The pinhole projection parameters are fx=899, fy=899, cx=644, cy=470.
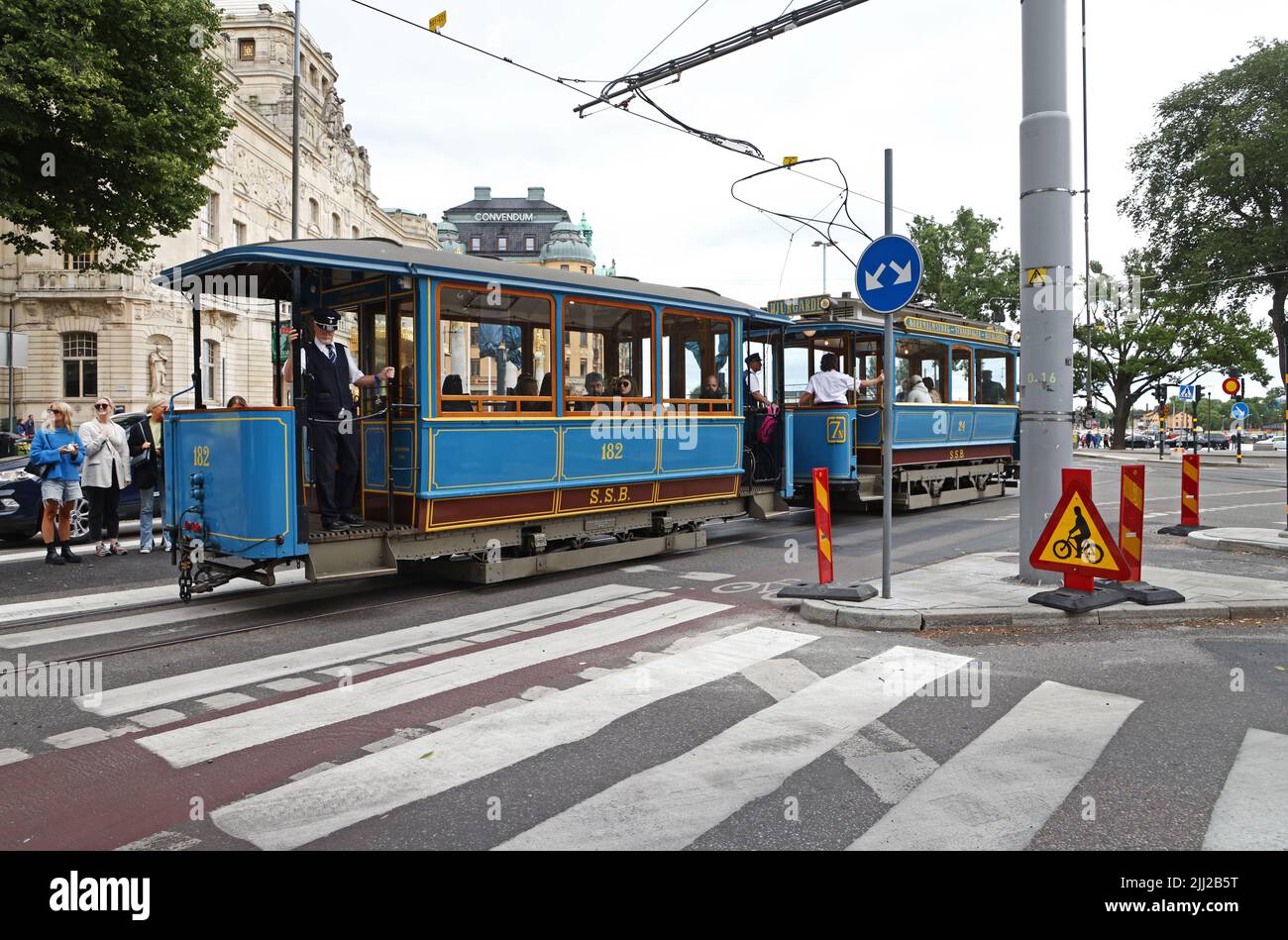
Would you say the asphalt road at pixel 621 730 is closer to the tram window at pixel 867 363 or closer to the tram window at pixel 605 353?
the tram window at pixel 605 353

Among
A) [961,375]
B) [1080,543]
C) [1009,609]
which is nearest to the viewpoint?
[1009,609]

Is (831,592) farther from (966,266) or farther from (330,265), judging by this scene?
(966,266)

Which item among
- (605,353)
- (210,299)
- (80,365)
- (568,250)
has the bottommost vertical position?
(605,353)

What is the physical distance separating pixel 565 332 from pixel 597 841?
21.8ft

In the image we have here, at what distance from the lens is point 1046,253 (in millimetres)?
7969

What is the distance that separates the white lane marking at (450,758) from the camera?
366 centimetres

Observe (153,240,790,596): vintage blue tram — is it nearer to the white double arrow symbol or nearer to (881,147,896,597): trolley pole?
the white double arrow symbol

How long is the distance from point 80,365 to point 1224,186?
47549mm

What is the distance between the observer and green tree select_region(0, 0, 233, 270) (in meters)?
14.8

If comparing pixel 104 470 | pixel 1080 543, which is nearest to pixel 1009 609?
pixel 1080 543

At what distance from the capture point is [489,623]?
23.8 ft

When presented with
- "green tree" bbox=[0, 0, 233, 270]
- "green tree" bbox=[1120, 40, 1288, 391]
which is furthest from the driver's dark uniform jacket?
"green tree" bbox=[1120, 40, 1288, 391]
